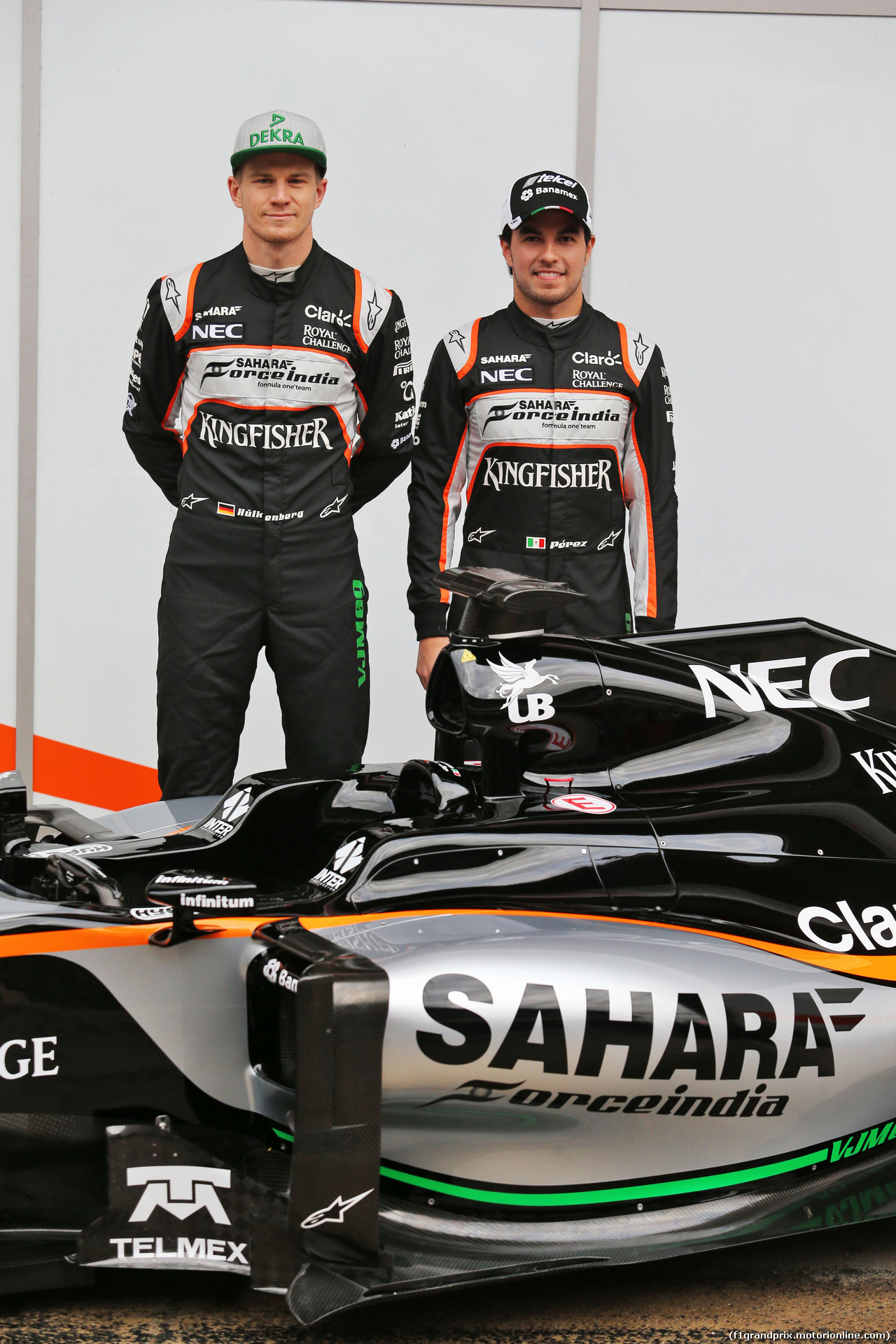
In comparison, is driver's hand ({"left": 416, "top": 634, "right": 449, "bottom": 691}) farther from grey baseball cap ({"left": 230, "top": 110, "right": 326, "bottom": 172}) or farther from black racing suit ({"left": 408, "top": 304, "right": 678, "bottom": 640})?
grey baseball cap ({"left": 230, "top": 110, "right": 326, "bottom": 172})

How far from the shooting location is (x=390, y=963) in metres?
2.01

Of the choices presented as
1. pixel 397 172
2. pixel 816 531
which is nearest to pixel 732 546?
pixel 816 531

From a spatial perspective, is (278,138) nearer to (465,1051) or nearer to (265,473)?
(265,473)

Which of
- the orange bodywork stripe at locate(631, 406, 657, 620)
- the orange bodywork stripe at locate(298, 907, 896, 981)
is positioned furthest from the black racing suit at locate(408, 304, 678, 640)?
the orange bodywork stripe at locate(298, 907, 896, 981)

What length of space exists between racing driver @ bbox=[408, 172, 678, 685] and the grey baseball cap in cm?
54

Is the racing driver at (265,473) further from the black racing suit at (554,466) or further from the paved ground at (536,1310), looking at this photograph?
the paved ground at (536,1310)

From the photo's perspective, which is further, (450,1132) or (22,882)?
(22,882)

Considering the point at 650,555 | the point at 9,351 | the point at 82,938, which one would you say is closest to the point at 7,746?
the point at 9,351

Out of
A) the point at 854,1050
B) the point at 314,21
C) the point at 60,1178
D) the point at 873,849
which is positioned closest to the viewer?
the point at 60,1178

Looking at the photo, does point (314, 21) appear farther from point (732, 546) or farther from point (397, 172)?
point (732, 546)

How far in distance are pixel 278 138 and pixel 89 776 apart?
8.19 ft

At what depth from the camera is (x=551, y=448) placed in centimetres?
349

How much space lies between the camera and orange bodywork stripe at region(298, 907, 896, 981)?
2.13m

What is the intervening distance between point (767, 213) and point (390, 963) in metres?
3.71
